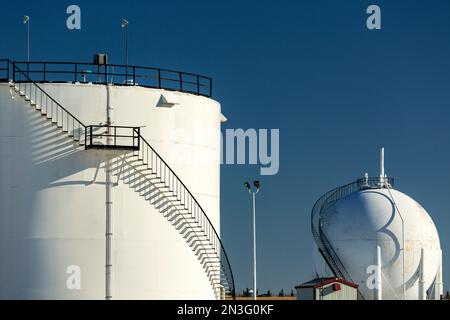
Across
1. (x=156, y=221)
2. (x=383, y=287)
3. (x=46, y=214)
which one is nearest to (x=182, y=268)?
(x=156, y=221)

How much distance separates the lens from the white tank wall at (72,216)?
43.1 metres

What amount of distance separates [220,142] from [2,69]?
30.8 feet

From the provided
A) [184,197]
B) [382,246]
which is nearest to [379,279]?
[382,246]

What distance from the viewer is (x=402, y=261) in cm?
6250

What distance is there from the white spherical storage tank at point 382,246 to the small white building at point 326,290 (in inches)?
174

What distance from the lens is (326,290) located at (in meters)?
55.6

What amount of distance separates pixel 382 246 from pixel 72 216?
77.0 ft

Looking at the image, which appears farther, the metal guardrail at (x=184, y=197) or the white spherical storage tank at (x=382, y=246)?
the white spherical storage tank at (x=382, y=246)

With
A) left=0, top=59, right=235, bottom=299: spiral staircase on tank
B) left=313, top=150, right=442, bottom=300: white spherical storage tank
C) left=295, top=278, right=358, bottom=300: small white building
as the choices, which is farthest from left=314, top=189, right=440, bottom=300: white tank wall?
left=0, top=59, right=235, bottom=299: spiral staircase on tank

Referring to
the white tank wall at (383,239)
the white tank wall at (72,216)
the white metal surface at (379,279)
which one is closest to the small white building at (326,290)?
the white metal surface at (379,279)

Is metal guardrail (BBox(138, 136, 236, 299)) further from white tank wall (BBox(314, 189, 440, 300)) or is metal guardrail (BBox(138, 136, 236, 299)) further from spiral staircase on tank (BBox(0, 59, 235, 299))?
white tank wall (BBox(314, 189, 440, 300))

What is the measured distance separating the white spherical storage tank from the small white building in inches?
174

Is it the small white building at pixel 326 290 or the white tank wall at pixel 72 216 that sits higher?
the white tank wall at pixel 72 216

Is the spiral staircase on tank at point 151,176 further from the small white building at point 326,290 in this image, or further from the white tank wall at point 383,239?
the white tank wall at point 383,239
